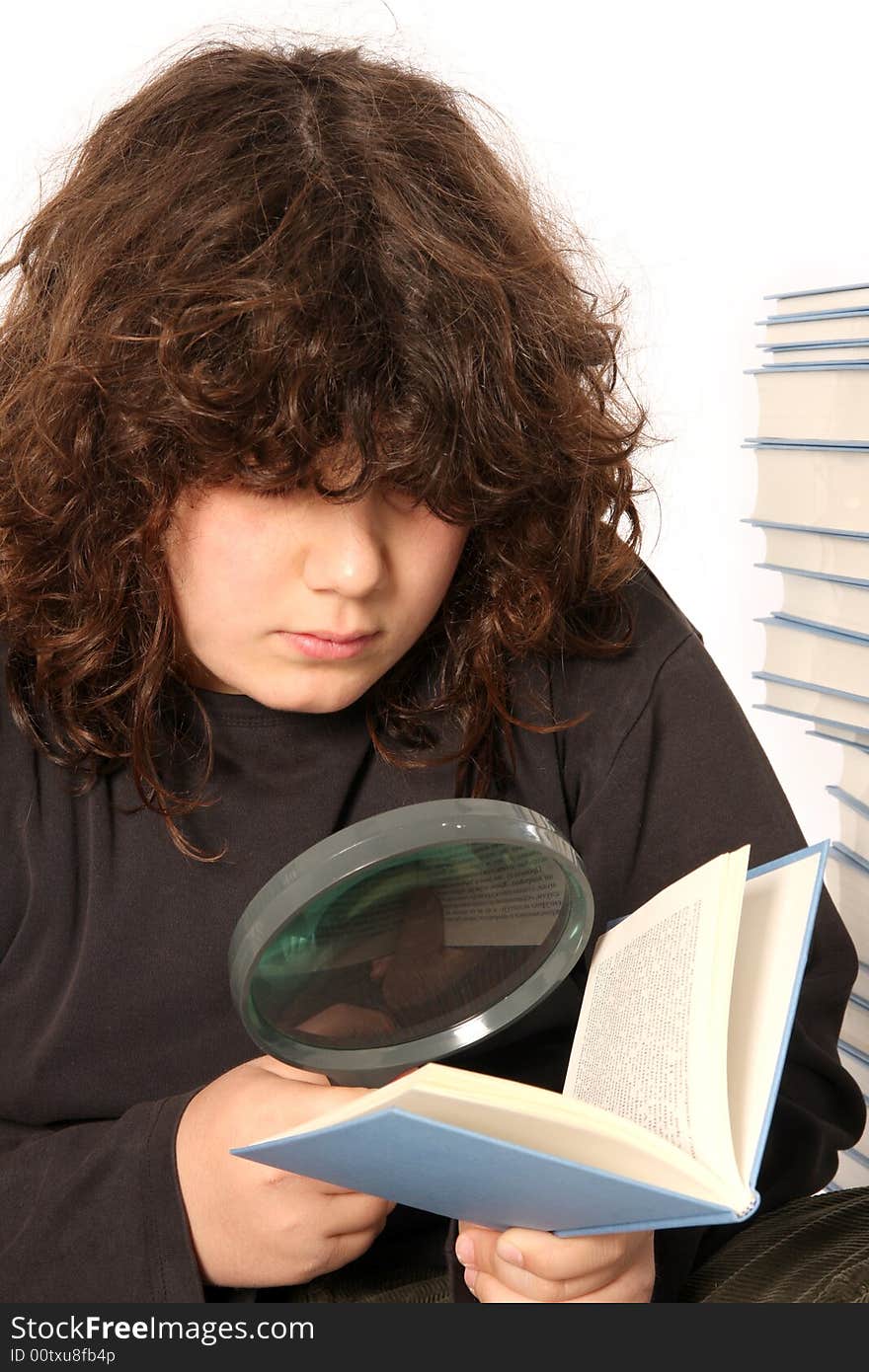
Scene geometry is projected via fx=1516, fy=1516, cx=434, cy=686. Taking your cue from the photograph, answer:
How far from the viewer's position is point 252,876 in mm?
1151

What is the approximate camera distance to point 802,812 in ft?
6.61

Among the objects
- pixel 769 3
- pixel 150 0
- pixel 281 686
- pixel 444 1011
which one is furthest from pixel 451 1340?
pixel 769 3

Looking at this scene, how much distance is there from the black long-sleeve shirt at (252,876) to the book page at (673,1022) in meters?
0.22

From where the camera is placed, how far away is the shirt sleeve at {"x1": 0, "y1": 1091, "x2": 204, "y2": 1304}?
3.15ft

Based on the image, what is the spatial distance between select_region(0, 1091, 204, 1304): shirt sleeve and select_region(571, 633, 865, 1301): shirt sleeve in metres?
0.39

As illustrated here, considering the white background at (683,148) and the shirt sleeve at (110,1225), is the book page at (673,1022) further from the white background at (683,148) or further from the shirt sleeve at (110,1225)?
the white background at (683,148)

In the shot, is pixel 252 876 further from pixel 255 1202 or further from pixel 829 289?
pixel 829 289

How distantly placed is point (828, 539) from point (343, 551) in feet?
2.08

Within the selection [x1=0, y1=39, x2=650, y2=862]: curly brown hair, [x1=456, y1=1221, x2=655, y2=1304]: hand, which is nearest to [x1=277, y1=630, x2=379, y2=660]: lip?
[x1=0, y1=39, x2=650, y2=862]: curly brown hair

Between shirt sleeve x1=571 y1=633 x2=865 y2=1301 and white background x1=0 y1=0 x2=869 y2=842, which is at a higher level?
white background x1=0 y1=0 x2=869 y2=842

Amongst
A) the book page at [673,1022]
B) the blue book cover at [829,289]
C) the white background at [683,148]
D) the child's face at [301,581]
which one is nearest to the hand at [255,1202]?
the book page at [673,1022]

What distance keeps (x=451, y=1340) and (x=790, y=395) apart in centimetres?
92

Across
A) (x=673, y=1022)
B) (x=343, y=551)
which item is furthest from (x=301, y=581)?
(x=673, y=1022)

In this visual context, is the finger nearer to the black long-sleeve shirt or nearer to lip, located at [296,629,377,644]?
the black long-sleeve shirt
